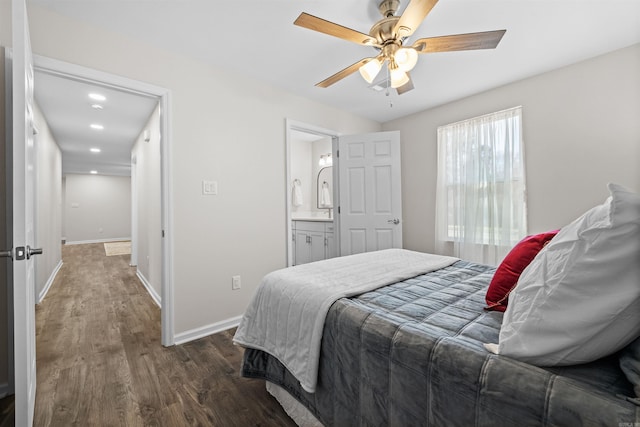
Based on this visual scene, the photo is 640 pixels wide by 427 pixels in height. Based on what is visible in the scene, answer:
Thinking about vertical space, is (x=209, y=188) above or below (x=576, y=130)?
below

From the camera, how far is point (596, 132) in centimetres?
243

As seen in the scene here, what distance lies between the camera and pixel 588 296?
2.22ft

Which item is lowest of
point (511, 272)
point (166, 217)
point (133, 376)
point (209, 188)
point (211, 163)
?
point (133, 376)

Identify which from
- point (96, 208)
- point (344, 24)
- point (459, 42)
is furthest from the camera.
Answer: point (96, 208)

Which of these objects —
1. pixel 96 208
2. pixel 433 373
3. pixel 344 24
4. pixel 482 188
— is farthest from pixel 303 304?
pixel 96 208

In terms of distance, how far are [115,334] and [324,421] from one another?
2.23 m

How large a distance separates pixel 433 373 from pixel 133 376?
1.97 metres

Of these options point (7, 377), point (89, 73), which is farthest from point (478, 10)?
point (7, 377)

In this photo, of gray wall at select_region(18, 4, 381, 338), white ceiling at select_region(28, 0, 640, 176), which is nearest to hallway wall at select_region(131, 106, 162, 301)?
gray wall at select_region(18, 4, 381, 338)

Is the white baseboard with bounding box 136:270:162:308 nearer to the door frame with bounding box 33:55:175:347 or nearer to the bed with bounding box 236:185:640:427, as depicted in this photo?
the door frame with bounding box 33:55:175:347

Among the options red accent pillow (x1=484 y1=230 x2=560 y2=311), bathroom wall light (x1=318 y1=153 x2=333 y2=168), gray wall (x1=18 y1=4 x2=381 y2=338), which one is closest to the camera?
red accent pillow (x1=484 y1=230 x2=560 y2=311)

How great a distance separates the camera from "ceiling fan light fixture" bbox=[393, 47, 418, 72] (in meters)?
1.69

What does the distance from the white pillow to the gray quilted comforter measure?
0.06 metres

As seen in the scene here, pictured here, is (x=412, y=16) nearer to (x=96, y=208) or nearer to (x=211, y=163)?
(x=211, y=163)
